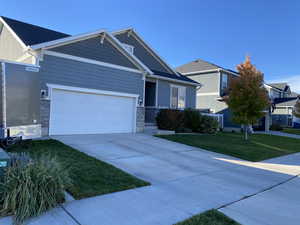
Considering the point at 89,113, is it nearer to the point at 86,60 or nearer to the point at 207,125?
the point at 86,60

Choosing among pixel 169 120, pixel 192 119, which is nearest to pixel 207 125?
pixel 192 119

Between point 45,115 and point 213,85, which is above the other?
point 213,85

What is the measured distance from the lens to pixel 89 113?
1093 centimetres

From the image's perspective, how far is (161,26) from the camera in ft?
61.3

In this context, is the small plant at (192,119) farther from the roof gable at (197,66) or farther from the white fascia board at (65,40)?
the roof gable at (197,66)

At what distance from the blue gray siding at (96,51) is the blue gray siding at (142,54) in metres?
4.19

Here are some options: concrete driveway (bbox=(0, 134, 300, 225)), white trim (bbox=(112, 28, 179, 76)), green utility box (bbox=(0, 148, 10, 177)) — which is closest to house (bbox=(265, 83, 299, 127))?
white trim (bbox=(112, 28, 179, 76))

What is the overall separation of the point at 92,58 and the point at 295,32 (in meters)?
19.3

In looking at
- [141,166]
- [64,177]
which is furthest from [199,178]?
[64,177]

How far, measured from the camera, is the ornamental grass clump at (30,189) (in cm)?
319

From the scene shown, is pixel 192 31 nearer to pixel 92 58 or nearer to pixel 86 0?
pixel 86 0

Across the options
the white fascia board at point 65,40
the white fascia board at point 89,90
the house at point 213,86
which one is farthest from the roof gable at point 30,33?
the house at point 213,86

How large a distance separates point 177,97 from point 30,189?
48.2 feet

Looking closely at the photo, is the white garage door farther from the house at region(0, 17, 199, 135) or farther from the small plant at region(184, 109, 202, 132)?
the small plant at region(184, 109, 202, 132)
